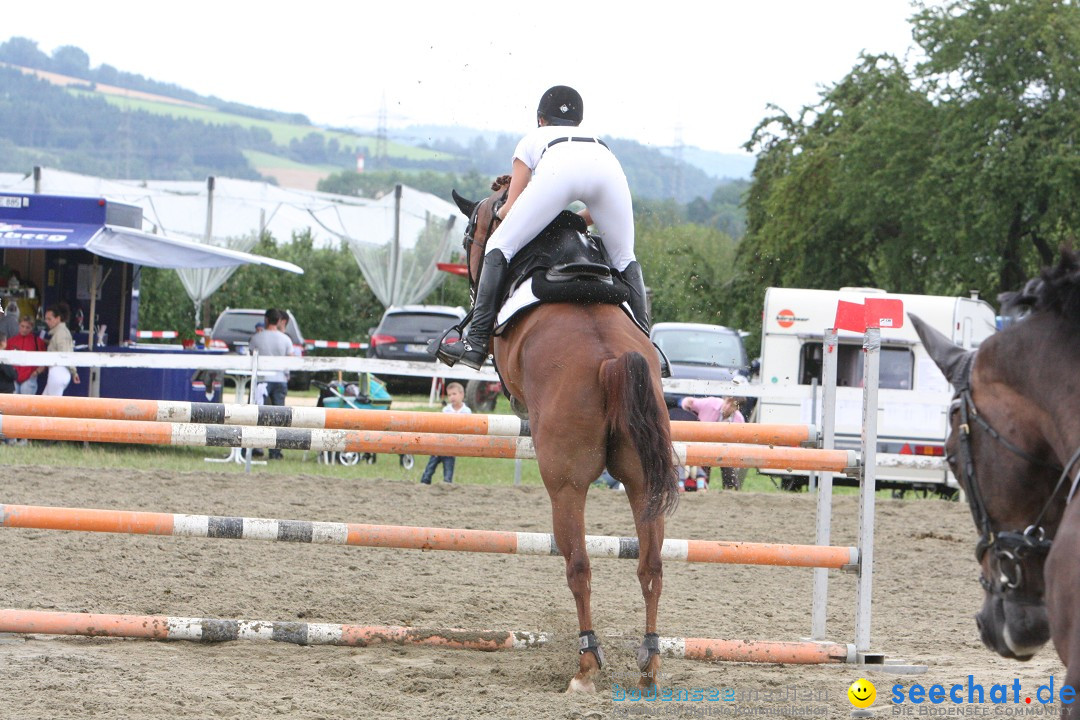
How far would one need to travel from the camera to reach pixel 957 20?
78.1 feet

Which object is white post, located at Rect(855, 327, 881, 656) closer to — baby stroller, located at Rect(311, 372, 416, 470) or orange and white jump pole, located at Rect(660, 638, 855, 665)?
orange and white jump pole, located at Rect(660, 638, 855, 665)

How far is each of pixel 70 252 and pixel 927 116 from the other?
685 inches

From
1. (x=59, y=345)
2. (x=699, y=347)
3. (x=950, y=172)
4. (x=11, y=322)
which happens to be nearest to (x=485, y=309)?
(x=59, y=345)

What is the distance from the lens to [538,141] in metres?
5.37

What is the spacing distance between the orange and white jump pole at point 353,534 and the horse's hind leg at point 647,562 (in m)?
0.40

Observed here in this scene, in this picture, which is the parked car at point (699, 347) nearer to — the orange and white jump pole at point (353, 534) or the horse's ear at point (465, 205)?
the horse's ear at point (465, 205)

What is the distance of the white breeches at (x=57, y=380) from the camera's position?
14.0 metres

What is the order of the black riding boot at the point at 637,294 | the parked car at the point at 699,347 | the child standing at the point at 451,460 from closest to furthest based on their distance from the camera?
the black riding boot at the point at 637,294
the child standing at the point at 451,460
the parked car at the point at 699,347

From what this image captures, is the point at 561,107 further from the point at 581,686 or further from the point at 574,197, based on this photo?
the point at 581,686

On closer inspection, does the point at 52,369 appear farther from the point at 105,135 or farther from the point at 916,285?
the point at 105,135

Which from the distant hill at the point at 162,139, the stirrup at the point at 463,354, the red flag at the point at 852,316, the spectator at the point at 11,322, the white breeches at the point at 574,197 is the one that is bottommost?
the spectator at the point at 11,322

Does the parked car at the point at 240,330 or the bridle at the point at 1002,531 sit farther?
the parked car at the point at 240,330

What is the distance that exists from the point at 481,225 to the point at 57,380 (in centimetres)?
994

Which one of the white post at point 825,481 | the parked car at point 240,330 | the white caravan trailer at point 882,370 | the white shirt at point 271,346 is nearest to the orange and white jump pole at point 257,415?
the white post at point 825,481
